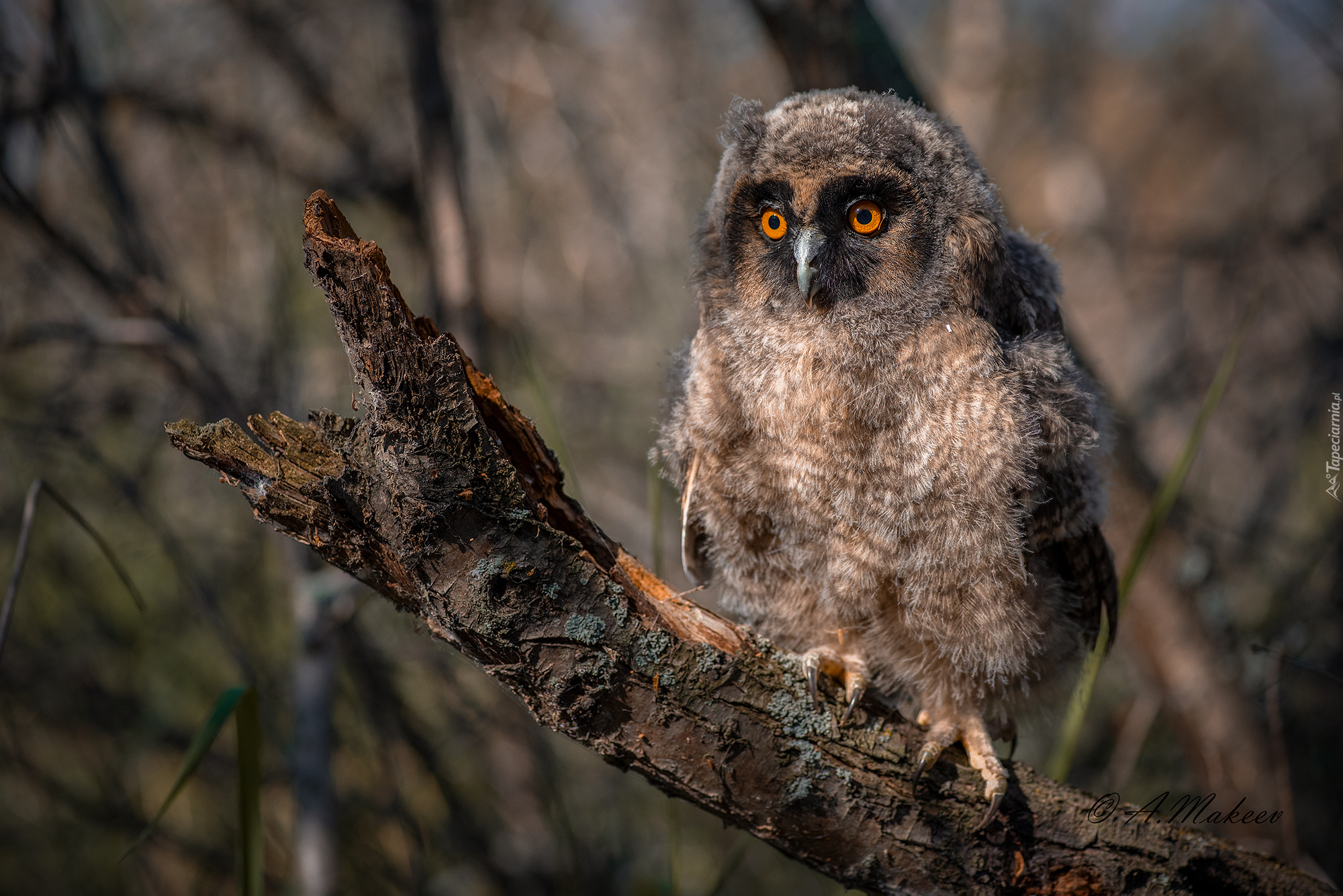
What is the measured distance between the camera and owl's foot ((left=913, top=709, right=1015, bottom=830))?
1.77 meters

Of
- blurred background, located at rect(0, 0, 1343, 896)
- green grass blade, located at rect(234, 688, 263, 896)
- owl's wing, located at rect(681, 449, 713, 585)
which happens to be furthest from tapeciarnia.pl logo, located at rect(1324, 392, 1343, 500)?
green grass blade, located at rect(234, 688, 263, 896)

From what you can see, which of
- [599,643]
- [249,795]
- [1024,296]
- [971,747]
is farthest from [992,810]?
[249,795]

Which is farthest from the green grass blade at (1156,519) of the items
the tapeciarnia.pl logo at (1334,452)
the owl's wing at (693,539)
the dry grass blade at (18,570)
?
the dry grass blade at (18,570)

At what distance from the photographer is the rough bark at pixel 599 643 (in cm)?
136

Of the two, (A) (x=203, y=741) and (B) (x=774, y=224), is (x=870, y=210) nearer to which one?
(B) (x=774, y=224)

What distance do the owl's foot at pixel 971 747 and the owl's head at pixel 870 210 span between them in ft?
3.28

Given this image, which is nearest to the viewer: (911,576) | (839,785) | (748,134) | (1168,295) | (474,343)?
(839,785)

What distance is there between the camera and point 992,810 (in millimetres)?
1763

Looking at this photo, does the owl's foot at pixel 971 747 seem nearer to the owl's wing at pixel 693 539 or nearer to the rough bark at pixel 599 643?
the rough bark at pixel 599 643

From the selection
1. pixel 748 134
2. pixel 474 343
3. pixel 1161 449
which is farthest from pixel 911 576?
pixel 1161 449

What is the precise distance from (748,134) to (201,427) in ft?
4.74

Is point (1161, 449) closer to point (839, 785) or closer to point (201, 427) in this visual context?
point (839, 785)

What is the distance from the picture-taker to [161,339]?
2621mm

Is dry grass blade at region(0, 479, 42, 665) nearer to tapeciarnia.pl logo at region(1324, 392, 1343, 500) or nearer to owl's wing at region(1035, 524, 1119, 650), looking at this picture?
owl's wing at region(1035, 524, 1119, 650)
